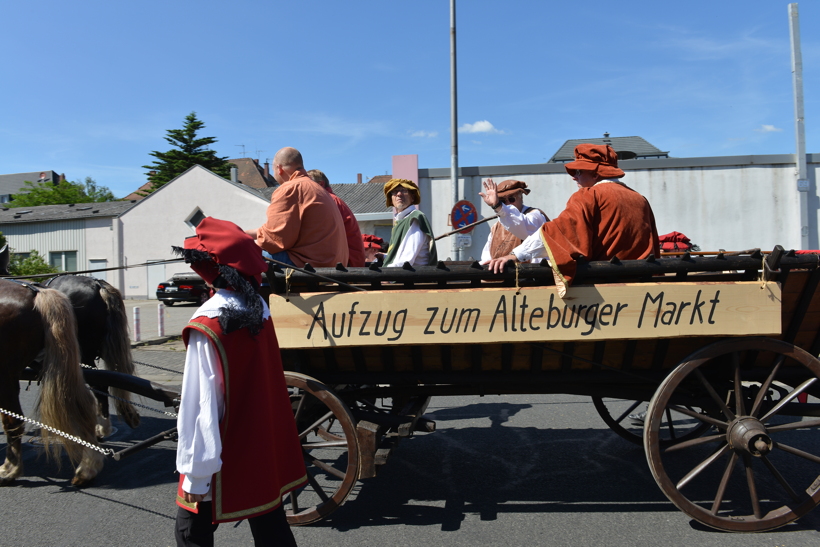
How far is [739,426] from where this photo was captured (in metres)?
3.14

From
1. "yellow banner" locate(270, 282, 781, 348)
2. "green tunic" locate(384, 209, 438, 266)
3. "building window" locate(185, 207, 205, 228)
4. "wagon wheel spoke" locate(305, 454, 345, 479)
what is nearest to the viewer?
"yellow banner" locate(270, 282, 781, 348)

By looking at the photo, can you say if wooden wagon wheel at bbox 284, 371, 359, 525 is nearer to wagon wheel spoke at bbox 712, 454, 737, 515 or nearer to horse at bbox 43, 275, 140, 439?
wagon wheel spoke at bbox 712, 454, 737, 515

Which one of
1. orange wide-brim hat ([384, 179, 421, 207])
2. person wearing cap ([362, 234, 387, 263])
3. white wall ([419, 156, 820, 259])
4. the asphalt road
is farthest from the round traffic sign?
orange wide-brim hat ([384, 179, 421, 207])

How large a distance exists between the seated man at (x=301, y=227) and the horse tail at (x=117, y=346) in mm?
1991

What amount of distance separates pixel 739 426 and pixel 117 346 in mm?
4672

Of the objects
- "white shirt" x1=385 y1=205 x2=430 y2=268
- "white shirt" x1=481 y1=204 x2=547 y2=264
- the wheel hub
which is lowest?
the wheel hub

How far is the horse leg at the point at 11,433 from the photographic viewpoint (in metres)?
4.00

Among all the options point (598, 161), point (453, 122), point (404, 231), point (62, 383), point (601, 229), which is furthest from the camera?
point (453, 122)

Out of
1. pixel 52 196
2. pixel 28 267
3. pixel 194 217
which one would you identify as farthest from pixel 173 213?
pixel 52 196

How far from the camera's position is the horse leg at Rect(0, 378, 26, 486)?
4.00 m

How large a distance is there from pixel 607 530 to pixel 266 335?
2.16 metres

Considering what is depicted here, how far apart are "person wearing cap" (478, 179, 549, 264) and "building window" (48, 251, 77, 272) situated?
3233 centimetres

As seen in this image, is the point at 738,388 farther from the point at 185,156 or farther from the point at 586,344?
the point at 185,156

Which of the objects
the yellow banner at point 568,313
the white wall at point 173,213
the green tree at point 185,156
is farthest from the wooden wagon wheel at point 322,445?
the green tree at point 185,156
